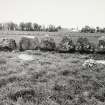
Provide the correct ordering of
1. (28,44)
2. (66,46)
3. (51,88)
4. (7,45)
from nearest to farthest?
1. (51,88)
2. (66,46)
3. (7,45)
4. (28,44)

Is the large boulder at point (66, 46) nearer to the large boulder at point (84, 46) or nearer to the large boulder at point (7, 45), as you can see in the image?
the large boulder at point (84, 46)

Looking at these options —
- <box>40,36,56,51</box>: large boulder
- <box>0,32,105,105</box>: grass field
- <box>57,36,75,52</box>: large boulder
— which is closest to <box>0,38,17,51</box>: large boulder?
<box>40,36,56,51</box>: large boulder

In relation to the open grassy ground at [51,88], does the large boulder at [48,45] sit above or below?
above

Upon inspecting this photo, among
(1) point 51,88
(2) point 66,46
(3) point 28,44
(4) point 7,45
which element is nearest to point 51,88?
(1) point 51,88

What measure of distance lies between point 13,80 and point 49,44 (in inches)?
294

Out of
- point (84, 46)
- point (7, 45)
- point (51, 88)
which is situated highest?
point (7, 45)

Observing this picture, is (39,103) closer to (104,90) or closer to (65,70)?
(104,90)

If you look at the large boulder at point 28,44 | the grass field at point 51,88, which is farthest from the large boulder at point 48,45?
the grass field at point 51,88

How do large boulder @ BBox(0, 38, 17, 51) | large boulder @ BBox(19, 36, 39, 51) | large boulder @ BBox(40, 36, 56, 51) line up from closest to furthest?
large boulder @ BBox(0, 38, 17, 51) < large boulder @ BBox(40, 36, 56, 51) < large boulder @ BBox(19, 36, 39, 51)

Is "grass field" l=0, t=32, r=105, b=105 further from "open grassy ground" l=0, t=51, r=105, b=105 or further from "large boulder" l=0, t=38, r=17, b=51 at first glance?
"large boulder" l=0, t=38, r=17, b=51

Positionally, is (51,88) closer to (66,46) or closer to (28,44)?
(66,46)

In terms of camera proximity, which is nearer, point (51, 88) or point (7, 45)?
point (51, 88)

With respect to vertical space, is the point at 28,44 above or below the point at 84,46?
above

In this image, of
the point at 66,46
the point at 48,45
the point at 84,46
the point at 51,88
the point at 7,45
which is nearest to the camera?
the point at 51,88
